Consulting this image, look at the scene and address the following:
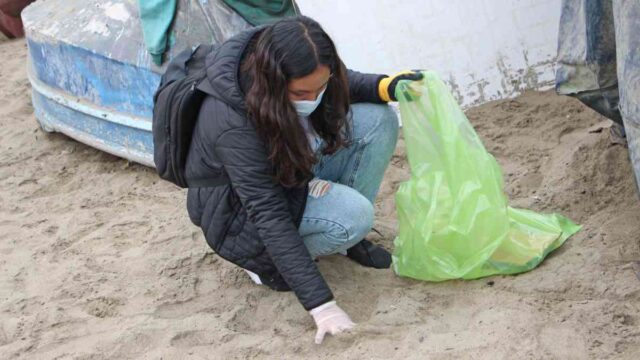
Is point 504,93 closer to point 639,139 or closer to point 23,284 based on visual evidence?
point 639,139

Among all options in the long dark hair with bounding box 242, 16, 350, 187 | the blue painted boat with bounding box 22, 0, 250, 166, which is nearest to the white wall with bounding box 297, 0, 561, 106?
the blue painted boat with bounding box 22, 0, 250, 166

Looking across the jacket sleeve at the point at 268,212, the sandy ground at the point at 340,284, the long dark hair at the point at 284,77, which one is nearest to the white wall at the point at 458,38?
the sandy ground at the point at 340,284

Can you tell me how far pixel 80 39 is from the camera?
4039mm

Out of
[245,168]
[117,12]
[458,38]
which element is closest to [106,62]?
[117,12]

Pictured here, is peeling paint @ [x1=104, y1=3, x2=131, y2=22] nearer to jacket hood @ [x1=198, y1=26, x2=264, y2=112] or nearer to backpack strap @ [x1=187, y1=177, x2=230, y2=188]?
backpack strap @ [x1=187, y1=177, x2=230, y2=188]

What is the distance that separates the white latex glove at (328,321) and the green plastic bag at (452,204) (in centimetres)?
40

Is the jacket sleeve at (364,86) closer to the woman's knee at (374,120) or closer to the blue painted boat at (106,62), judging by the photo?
the woman's knee at (374,120)

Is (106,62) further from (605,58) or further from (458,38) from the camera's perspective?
(605,58)

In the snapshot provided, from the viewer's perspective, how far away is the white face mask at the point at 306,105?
250 centimetres

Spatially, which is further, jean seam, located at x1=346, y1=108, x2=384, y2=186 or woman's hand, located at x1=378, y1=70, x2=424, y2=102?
jean seam, located at x1=346, y1=108, x2=384, y2=186

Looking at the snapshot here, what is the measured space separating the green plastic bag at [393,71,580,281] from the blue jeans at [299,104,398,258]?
116 millimetres

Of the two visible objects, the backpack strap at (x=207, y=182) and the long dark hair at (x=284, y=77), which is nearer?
the long dark hair at (x=284, y=77)

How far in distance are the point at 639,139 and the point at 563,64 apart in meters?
0.51

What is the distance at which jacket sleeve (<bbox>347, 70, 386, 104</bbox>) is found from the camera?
2871mm
